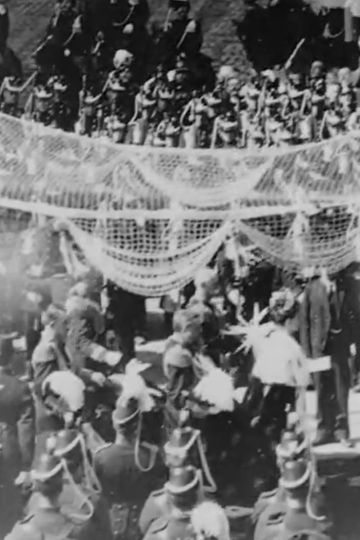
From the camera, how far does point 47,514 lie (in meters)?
2.17

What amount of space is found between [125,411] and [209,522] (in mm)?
298

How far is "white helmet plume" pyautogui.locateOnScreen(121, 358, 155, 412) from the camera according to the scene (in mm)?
2213

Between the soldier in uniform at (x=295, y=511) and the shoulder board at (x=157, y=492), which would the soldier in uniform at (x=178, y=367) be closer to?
the shoulder board at (x=157, y=492)

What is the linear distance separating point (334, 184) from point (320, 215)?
0.08 m

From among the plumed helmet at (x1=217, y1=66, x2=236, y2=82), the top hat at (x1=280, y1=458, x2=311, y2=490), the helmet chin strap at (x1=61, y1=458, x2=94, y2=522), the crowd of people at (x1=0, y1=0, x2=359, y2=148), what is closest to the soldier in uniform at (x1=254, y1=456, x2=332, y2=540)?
the top hat at (x1=280, y1=458, x2=311, y2=490)

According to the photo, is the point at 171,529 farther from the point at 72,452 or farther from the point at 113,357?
the point at 113,357

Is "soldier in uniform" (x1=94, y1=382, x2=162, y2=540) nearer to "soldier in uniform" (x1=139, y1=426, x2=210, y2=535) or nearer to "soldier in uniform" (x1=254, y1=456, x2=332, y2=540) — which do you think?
"soldier in uniform" (x1=139, y1=426, x2=210, y2=535)

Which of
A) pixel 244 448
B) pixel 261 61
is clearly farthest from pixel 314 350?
pixel 261 61

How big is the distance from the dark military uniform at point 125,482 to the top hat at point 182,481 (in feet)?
0.09

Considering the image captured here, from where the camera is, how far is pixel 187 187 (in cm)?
222

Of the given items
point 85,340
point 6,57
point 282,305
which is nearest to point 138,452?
point 85,340

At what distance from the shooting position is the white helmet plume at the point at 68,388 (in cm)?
221

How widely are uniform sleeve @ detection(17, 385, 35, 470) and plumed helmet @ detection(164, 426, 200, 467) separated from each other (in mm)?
294

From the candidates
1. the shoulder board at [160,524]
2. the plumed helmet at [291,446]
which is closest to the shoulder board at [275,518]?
the plumed helmet at [291,446]
